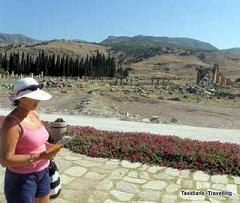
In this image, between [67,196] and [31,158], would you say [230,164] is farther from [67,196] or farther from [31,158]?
[31,158]

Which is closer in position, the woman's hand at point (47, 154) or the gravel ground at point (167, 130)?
the woman's hand at point (47, 154)

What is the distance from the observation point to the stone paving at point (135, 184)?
8203 millimetres

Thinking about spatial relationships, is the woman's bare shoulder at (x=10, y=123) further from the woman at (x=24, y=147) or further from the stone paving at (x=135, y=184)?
the stone paving at (x=135, y=184)

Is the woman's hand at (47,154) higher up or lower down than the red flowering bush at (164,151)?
higher up

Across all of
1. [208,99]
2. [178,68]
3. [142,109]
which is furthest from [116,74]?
[178,68]

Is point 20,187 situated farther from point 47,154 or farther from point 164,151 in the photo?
point 164,151

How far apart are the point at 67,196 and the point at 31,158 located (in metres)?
3.57

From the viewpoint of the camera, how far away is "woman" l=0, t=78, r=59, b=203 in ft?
15.0

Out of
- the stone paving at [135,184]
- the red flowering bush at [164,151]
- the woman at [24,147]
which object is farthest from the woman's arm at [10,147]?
the red flowering bush at [164,151]

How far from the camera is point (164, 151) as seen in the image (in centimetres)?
1088

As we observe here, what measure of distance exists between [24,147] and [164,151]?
6.60m

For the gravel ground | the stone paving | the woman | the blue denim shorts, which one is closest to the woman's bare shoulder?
the woman

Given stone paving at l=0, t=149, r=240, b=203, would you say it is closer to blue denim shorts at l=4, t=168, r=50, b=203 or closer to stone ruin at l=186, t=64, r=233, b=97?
blue denim shorts at l=4, t=168, r=50, b=203

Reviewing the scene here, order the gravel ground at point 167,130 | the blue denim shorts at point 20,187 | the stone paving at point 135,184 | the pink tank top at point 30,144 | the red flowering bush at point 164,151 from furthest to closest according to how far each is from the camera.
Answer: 1. the gravel ground at point 167,130
2. the red flowering bush at point 164,151
3. the stone paving at point 135,184
4. the blue denim shorts at point 20,187
5. the pink tank top at point 30,144
